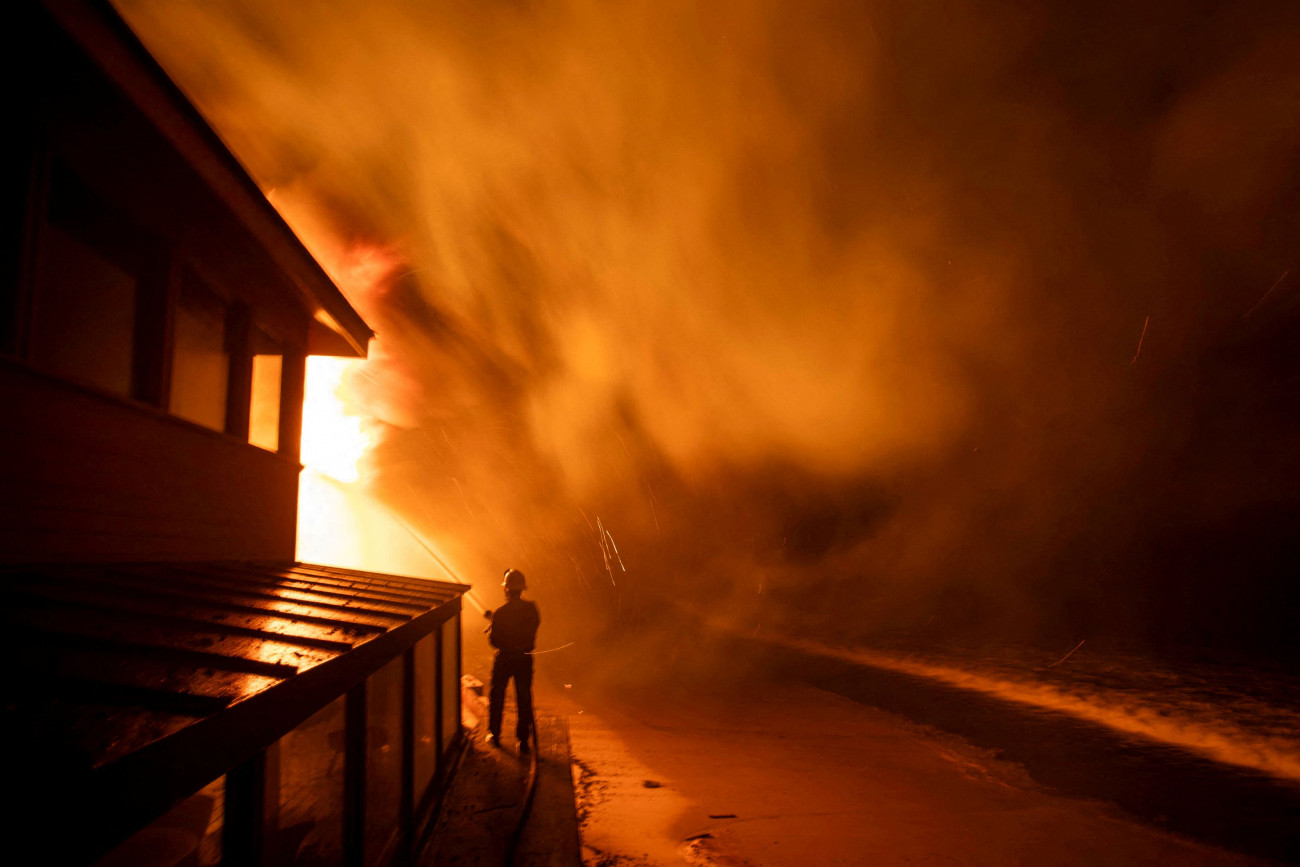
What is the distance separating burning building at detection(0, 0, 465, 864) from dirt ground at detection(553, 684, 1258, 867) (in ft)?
7.01

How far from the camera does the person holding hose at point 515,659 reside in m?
8.35

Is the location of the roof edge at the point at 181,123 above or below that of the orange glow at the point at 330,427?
below

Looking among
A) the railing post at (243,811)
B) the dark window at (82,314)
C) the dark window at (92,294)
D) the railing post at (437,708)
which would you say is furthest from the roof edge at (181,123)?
the railing post at (437,708)

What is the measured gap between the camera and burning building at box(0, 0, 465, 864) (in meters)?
2.00

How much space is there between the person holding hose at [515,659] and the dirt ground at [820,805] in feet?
3.04

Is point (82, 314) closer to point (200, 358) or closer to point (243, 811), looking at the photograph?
point (200, 358)

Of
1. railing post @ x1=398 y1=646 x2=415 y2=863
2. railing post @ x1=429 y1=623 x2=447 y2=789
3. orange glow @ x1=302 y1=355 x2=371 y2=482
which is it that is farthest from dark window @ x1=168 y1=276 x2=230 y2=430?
orange glow @ x1=302 y1=355 x2=371 y2=482

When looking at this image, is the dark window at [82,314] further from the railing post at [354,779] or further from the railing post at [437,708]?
the railing post at [437,708]

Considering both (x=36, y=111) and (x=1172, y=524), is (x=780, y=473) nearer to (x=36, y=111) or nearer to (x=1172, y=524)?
(x=1172, y=524)

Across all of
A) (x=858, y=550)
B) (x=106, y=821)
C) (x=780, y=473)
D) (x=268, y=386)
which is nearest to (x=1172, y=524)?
(x=858, y=550)

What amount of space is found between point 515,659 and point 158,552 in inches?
167

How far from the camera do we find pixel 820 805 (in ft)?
24.2

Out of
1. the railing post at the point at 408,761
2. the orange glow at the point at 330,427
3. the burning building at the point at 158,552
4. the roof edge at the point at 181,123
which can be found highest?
the orange glow at the point at 330,427

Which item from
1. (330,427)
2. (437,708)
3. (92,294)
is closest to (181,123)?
(92,294)
